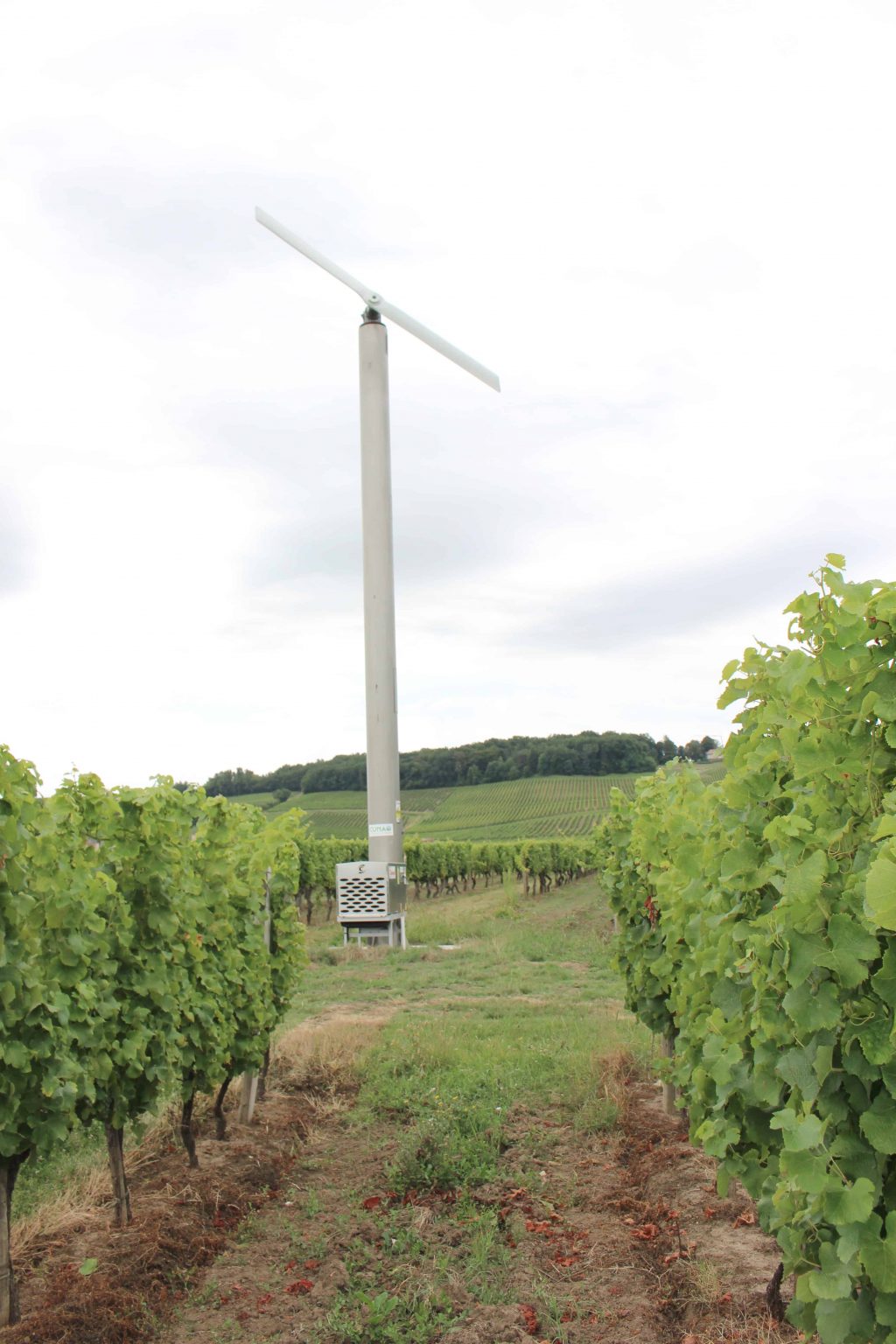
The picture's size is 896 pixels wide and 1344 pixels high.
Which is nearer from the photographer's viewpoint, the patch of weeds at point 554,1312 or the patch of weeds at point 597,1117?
the patch of weeds at point 554,1312

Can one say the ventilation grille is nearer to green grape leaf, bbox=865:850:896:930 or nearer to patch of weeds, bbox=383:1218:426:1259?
patch of weeds, bbox=383:1218:426:1259

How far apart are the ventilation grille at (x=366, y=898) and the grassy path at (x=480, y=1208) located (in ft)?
25.6

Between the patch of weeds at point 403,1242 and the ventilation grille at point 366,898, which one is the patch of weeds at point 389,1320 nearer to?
the patch of weeds at point 403,1242

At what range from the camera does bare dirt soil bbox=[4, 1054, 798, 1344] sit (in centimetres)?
457

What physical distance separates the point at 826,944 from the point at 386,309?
2223 centimetres

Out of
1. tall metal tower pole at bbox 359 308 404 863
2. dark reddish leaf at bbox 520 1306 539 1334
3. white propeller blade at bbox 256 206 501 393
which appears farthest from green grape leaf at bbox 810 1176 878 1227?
white propeller blade at bbox 256 206 501 393

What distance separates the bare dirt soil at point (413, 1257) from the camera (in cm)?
457

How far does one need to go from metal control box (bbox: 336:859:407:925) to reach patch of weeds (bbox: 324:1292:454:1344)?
1473 centimetres

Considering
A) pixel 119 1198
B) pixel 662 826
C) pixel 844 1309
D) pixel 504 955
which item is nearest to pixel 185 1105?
pixel 119 1198

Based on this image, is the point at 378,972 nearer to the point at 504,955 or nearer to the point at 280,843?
the point at 504,955

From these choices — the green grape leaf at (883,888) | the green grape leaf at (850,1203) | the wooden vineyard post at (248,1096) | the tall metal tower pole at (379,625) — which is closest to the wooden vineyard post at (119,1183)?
the wooden vineyard post at (248,1096)

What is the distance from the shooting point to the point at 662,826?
680 centimetres

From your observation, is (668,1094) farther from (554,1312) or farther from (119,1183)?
(119,1183)

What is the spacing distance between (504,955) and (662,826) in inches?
485
